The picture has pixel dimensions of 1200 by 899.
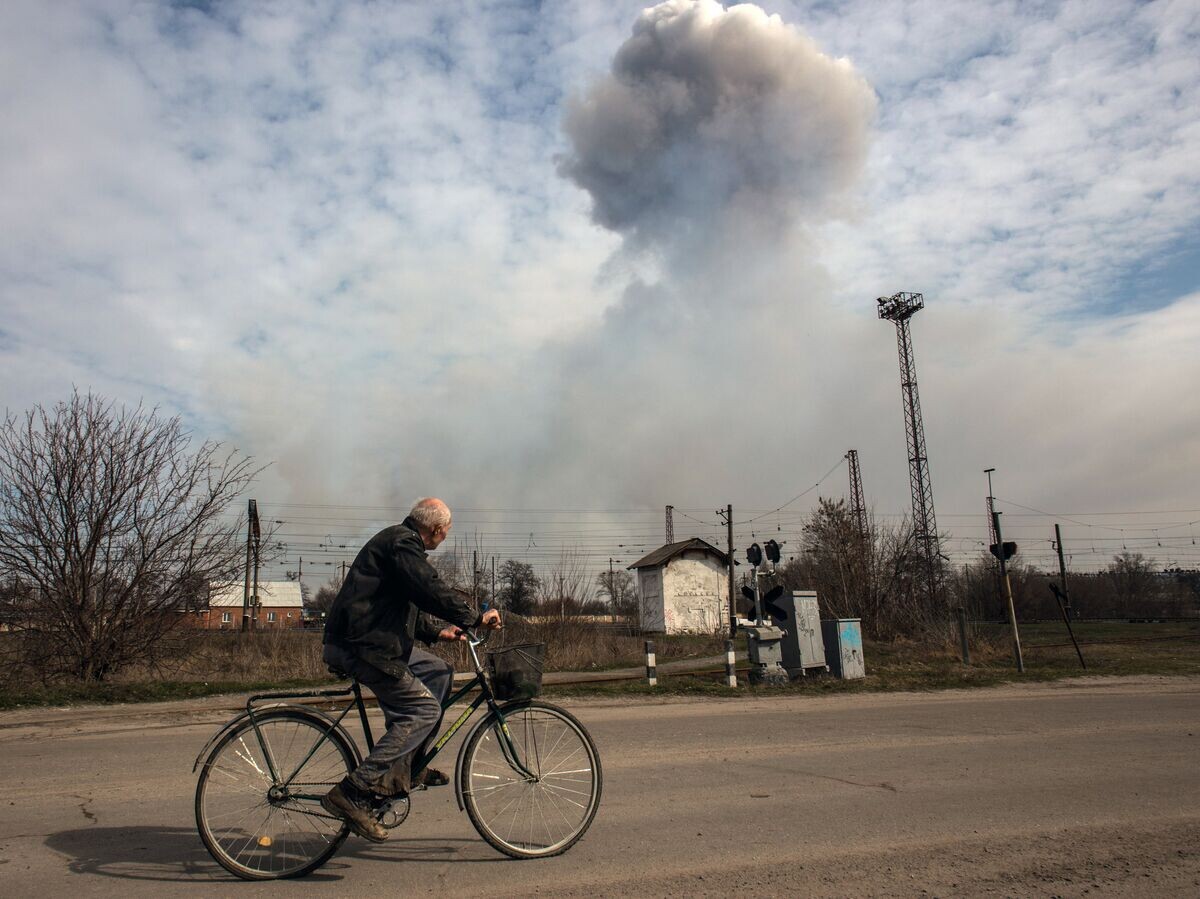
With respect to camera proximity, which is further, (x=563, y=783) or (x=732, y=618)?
(x=732, y=618)

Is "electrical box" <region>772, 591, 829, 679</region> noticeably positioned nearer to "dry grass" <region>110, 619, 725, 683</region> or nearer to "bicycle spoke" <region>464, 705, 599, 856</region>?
"dry grass" <region>110, 619, 725, 683</region>

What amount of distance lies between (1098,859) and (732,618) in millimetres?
13872

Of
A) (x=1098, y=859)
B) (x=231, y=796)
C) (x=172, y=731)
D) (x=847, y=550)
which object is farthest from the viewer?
(x=847, y=550)

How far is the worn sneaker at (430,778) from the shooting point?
426 cm

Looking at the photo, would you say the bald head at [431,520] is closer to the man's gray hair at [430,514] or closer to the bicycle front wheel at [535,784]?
the man's gray hair at [430,514]

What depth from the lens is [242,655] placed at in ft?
61.8

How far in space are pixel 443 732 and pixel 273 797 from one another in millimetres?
877

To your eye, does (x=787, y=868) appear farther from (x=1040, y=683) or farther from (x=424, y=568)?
(x=1040, y=683)

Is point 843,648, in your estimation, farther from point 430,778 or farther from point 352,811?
point 352,811

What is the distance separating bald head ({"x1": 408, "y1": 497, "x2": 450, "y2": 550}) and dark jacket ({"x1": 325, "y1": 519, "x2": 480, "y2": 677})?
158 millimetres

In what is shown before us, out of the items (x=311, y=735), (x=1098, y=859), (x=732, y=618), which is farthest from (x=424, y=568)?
(x=732, y=618)

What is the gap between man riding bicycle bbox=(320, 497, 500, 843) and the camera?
413cm

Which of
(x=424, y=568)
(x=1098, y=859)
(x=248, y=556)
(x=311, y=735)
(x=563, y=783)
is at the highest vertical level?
(x=248, y=556)

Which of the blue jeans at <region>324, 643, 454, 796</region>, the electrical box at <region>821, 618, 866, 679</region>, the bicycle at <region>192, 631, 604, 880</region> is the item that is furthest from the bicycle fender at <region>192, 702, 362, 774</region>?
the electrical box at <region>821, 618, 866, 679</region>
